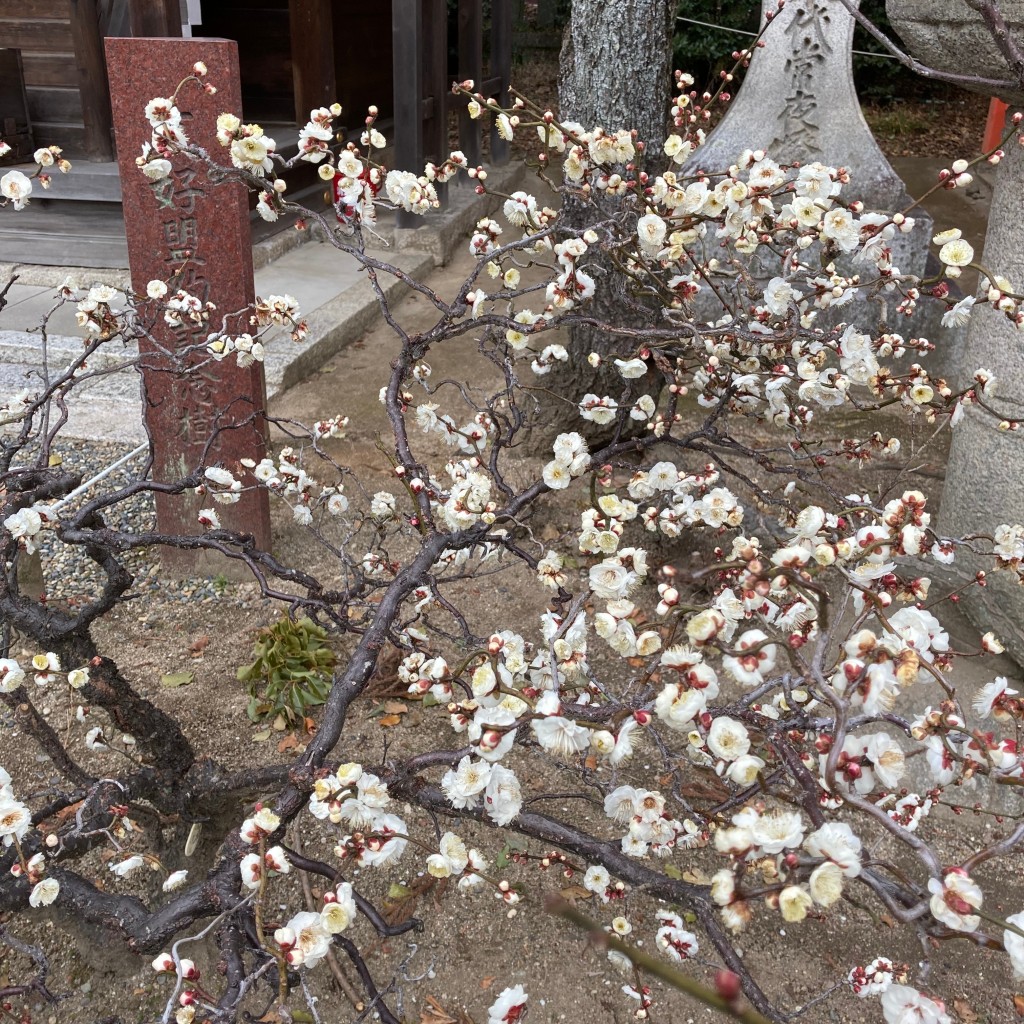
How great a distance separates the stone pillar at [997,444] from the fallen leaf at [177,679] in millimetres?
2613

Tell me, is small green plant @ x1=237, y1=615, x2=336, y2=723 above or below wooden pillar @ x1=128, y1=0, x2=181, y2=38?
below

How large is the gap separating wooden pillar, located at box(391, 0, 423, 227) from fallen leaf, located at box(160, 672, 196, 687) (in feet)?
16.4

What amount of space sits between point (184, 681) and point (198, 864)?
3.04ft

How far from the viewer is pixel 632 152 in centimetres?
217

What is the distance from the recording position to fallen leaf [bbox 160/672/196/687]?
3059 mm

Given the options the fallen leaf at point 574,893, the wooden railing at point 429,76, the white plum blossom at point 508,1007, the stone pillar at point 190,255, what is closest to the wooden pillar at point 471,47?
the wooden railing at point 429,76

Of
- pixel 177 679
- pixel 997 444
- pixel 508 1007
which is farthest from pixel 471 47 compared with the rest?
pixel 508 1007

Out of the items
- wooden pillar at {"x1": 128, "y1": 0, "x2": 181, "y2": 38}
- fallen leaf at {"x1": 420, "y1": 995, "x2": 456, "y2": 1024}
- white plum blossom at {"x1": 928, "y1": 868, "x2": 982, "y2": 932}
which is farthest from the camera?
wooden pillar at {"x1": 128, "y1": 0, "x2": 181, "y2": 38}

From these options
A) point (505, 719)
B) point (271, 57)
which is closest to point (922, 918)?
point (505, 719)

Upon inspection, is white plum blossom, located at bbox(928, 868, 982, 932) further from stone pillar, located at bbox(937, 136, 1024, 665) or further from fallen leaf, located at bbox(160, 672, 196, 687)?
fallen leaf, located at bbox(160, 672, 196, 687)

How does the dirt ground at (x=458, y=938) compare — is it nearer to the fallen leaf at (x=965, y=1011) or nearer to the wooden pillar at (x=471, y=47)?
the fallen leaf at (x=965, y=1011)

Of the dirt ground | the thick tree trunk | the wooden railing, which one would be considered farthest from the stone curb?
the dirt ground

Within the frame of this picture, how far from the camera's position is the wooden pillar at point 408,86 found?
696 cm

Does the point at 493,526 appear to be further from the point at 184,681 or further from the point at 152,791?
the point at 184,681
